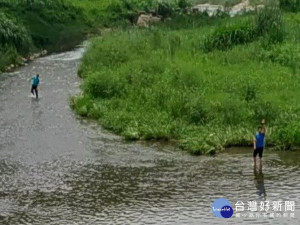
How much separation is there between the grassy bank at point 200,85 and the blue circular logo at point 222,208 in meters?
5.18

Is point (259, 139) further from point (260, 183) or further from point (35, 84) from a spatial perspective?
point (35, 84)

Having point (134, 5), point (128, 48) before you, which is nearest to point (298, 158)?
point (128, 48)

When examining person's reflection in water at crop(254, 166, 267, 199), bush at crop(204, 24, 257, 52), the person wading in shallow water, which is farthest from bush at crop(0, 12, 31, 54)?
person's reflection in water at crop(254, 166, 267, 199)

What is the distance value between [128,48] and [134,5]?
41.9 m

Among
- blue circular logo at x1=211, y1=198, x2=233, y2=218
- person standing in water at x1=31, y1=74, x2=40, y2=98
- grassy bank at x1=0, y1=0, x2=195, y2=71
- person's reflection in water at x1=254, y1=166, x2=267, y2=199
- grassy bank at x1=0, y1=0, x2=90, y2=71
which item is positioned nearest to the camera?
blue circular logo at x1=211, y1=198, x2=233, y2=218

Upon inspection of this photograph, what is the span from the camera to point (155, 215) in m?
17.0

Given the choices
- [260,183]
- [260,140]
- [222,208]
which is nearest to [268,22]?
[260,140]

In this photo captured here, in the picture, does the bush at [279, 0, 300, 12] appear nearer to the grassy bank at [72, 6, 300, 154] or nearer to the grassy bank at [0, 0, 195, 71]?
the grassy bank at [72, 6, 300, 154]

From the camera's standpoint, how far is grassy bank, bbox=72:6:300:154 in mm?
24703

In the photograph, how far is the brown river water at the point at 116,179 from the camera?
17.2 m

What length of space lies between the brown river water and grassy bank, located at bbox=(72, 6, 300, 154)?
0.99m

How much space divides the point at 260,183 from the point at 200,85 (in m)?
10.9

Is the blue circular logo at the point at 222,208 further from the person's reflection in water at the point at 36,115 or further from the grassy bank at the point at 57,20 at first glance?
the grassy bank at the point at 57,20

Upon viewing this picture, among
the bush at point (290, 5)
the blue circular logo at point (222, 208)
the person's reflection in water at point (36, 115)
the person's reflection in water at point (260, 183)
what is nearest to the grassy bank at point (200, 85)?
the person's reflection in water at point (36, 115)
